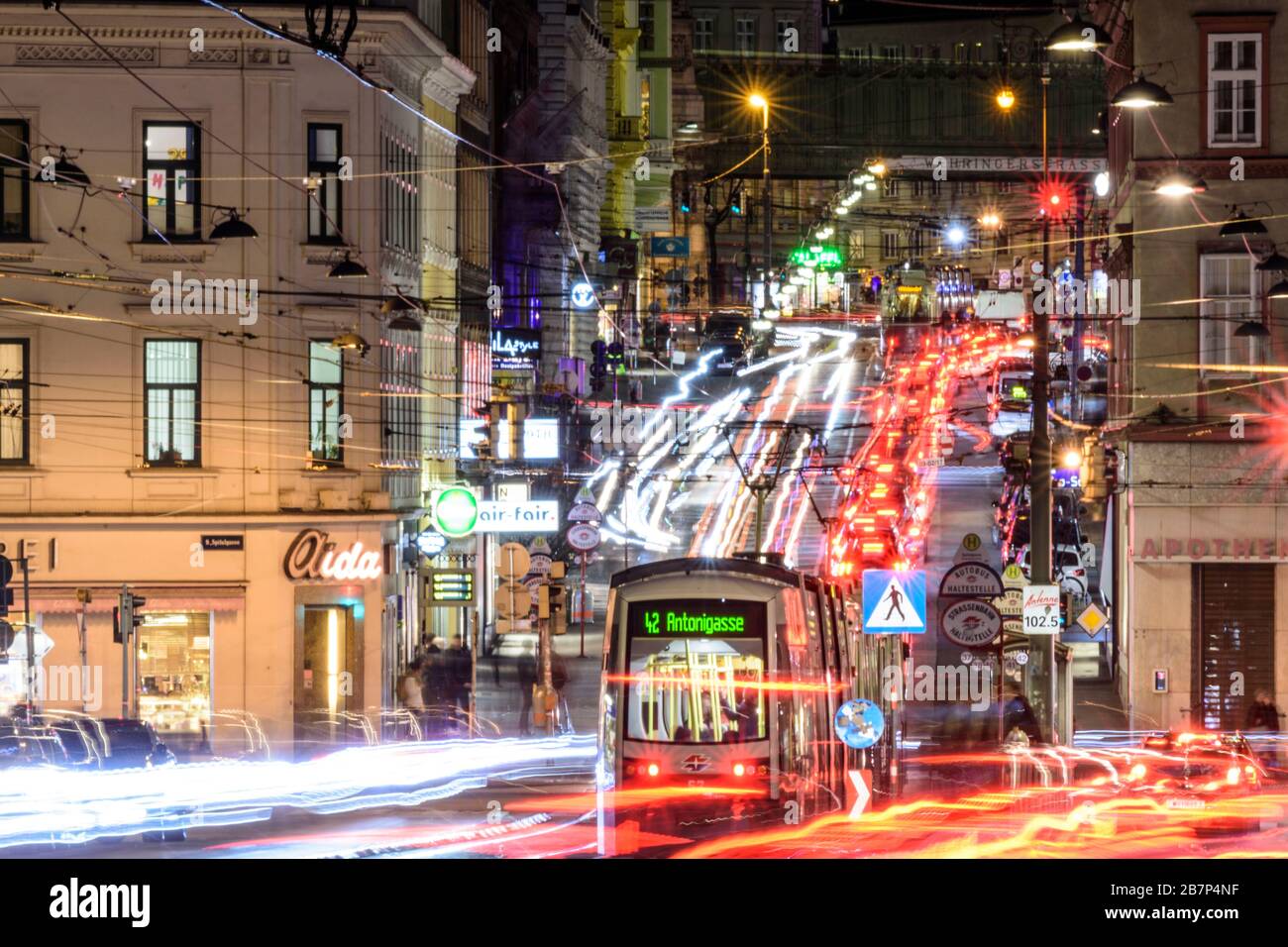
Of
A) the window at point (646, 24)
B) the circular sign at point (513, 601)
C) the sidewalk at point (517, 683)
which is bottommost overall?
the sidewalk at point (517, 683)

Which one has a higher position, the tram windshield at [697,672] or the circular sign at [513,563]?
the circular sign at [513,563]

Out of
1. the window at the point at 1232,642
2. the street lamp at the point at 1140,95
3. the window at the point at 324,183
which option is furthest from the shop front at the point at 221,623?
the street lamp at the point at 1140,95

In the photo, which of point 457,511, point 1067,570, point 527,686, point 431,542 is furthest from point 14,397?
point 1067,570

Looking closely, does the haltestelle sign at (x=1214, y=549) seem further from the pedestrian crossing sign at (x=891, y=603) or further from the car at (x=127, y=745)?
the car at (x=127, y=745)

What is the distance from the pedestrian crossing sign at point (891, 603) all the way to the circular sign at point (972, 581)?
2.43 m

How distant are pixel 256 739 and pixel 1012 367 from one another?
38.1 metres

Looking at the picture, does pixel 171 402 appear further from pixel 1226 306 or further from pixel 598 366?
pixel 598 366

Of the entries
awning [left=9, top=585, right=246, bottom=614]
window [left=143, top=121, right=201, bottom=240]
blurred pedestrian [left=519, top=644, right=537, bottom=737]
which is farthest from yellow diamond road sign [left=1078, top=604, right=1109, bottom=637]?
window [left=143, top=121, right=201, bottom=240]

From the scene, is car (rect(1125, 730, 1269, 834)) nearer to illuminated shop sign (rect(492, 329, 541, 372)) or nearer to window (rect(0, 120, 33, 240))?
window (rect(0, 120, 33, 240))

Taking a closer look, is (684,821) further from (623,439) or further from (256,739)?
(623,439)

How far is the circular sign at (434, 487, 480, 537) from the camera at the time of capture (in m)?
36.8

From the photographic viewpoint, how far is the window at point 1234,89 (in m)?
35.4

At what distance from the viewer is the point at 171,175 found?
35.0 metres
